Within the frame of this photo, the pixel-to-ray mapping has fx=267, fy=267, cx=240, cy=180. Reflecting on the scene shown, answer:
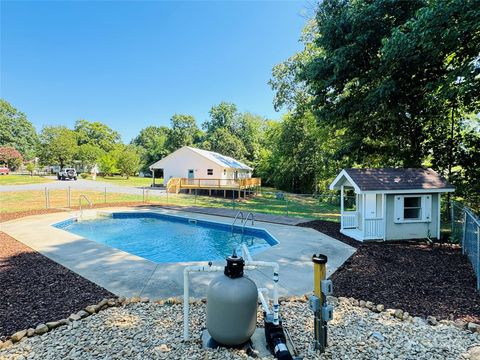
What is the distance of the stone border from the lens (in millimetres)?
3545

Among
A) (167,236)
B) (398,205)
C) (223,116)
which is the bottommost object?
(167,236)

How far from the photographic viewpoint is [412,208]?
933 centimetres

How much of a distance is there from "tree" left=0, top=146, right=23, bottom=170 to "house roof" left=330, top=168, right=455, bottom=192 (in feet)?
192

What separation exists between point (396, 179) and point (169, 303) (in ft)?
28.3

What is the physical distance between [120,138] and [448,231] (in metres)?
73.3

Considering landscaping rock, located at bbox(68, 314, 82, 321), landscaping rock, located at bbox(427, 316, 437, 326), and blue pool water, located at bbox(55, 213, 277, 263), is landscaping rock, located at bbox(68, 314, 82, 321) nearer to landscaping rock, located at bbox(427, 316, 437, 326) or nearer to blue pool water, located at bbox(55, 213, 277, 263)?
blue pool water, located at bbox(55, 213, 277, 263)

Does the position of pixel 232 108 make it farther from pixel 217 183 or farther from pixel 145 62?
pixel 217 183

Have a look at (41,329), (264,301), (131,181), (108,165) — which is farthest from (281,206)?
(108,165)

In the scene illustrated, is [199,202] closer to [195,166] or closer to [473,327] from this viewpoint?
[195,166]

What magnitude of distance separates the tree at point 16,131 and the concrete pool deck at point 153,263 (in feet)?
204

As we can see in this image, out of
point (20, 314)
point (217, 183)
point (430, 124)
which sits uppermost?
point (430, 124)

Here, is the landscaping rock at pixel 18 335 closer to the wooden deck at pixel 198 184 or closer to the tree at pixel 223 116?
the wooden deck at pixel 198 184

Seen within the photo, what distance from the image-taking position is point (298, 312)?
4.16 meters

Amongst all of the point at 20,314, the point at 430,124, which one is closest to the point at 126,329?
the point at 20,314
